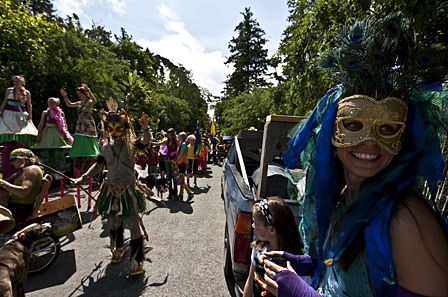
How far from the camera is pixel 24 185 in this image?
3.38 metres

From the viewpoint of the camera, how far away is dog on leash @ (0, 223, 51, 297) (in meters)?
2.37

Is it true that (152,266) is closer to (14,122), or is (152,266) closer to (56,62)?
(14,122)

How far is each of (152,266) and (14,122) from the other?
13.5 feet

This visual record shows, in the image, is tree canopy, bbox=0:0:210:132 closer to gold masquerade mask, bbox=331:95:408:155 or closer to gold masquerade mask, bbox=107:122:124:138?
gold masquerade mask, bbox=107:122:124:138

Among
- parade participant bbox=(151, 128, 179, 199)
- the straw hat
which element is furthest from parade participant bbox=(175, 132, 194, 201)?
the straw hat

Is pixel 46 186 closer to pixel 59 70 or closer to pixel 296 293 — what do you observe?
pixel 296 293

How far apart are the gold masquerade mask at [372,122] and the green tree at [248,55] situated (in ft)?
128

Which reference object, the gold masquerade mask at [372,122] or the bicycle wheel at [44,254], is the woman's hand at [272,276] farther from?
the bicycle wheel at [44,254]

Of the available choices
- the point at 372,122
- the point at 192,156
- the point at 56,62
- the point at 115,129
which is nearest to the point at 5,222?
the point at 115,129

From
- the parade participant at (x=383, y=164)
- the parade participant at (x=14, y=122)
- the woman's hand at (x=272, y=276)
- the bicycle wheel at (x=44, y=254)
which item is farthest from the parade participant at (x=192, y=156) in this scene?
the parade participant at (x=383, y=164)

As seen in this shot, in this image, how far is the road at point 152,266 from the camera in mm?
3268

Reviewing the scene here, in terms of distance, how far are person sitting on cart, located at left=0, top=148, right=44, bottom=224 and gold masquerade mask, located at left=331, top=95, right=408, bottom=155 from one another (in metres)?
3.76

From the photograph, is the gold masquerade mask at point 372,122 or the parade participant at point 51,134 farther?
the parade participant at point 51,134

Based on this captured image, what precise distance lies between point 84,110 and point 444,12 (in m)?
5.73
